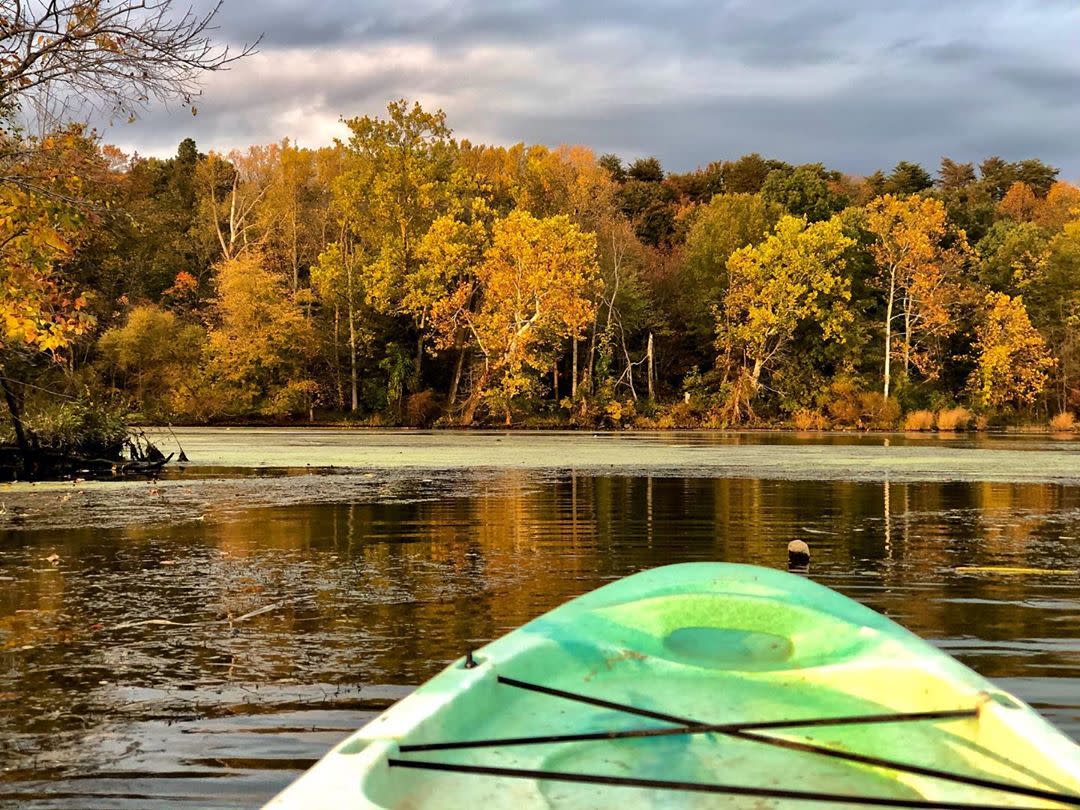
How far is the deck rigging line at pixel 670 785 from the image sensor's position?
2916mm

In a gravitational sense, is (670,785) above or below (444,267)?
below

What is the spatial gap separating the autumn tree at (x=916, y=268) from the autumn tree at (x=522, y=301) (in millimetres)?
11314

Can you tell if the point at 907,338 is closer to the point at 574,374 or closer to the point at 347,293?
the point at 574,374

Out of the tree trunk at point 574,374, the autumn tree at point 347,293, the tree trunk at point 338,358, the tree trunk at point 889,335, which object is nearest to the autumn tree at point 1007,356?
the tree trunk at point 889,335

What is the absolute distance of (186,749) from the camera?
4074 mm

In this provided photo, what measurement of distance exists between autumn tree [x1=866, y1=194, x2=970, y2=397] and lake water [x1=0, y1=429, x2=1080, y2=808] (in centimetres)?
2412

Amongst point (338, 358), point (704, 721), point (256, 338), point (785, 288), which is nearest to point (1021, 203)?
point (785, 288)

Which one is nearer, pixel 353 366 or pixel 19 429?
pixel 19 429

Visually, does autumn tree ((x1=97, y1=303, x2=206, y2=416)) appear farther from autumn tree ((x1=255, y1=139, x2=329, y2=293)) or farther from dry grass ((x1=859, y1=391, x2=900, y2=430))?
dry grass ((x1=859, y1=391, x2=900, y2=430))

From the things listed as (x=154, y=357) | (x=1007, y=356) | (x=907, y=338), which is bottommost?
(x=1007, y=356)

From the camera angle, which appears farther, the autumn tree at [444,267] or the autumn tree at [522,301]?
the autumn tree at [444,267]

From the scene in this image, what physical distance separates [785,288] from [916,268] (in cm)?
511

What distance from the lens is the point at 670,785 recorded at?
313 cm

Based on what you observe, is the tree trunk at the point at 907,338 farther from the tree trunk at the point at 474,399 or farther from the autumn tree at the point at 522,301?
the tree trunk at the point at 474,399
